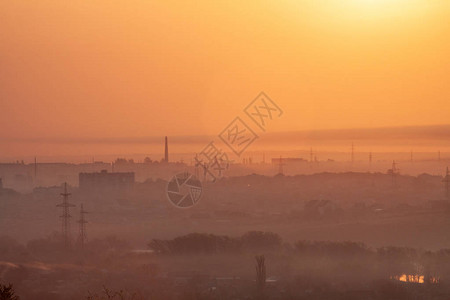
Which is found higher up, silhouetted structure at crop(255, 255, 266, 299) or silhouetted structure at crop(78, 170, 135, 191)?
silhouetted structure at crop(78, 170, 135, 191)

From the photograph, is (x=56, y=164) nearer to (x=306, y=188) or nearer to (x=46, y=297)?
(x=306, y=188)

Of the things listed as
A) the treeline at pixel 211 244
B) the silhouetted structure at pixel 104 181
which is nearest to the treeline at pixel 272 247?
the treeline at pixel 211 244

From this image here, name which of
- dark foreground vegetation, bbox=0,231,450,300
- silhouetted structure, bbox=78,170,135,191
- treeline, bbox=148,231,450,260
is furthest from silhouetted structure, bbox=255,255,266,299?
silhouetted structure, bbox=78,170,135,191

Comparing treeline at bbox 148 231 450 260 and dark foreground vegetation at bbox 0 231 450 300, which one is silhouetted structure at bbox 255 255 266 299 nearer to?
dark foreground vegetation at bbox 0 231 450 300

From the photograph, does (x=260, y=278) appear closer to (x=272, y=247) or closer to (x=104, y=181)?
(x=272, y=247)

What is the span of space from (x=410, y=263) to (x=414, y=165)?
131m

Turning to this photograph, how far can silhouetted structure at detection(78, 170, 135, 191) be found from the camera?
12750 cm

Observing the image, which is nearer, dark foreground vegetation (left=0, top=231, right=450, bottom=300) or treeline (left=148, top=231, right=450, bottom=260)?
dark foreground vegetation (left=0, top=231, right=450, bottom=300)

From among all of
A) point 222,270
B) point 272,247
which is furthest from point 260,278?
point 272,247

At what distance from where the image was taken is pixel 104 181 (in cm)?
12719

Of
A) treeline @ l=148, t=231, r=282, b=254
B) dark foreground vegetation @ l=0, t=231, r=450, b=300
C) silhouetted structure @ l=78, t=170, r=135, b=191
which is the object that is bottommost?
dark foreground vegetation @ l=0, t=231, r=450, b=300

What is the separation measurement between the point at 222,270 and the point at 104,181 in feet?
233

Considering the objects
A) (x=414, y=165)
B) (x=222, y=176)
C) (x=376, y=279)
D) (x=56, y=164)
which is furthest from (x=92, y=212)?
(x=414, y=165)

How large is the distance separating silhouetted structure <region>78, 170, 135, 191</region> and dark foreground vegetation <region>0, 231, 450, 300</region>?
5298 centimetres
